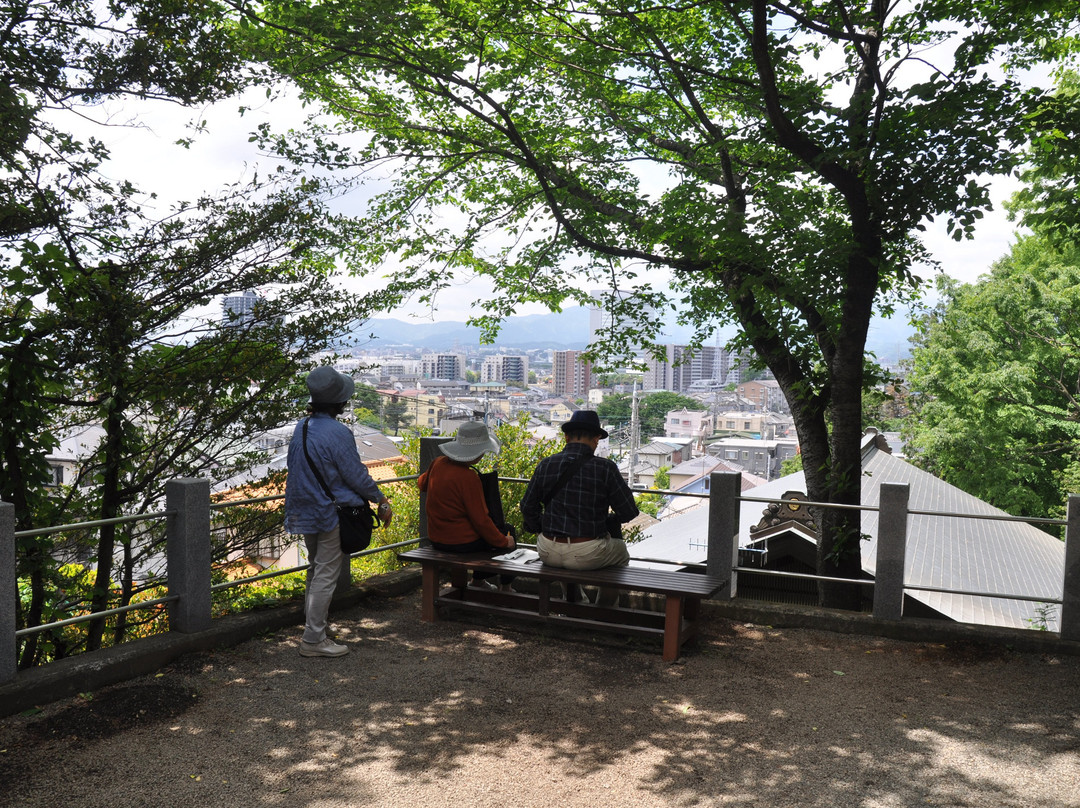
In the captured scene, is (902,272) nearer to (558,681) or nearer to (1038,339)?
(558,681)

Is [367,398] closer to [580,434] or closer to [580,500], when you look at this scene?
[580,434]

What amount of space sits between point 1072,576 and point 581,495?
356cm

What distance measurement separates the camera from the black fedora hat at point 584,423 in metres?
5.98

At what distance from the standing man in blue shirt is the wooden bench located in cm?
102

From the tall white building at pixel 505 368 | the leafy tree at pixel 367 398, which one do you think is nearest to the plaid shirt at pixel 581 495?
the leafy tree at pixel 367 398

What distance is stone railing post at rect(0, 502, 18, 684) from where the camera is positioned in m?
4.46

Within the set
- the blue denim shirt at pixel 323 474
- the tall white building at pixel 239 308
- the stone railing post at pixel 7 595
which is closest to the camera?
the stone railing post at pixel 7 595

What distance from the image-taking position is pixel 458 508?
6.46 metres

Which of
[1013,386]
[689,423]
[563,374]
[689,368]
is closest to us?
[689,368]

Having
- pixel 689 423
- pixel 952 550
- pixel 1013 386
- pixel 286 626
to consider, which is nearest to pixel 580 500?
pixel 286 626

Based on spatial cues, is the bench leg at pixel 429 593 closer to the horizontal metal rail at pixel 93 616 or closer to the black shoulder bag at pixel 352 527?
the black shoulder bag at pixel 352 527

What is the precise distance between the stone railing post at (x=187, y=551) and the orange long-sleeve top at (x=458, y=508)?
66.1 inches

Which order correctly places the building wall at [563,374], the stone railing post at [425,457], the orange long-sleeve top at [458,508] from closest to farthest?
the orange long-sleeve top at [458,508] → the stone railing post at [425,457] → the building wall at [563,374]

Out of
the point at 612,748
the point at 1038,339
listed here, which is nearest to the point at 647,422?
the point at 1038,339
